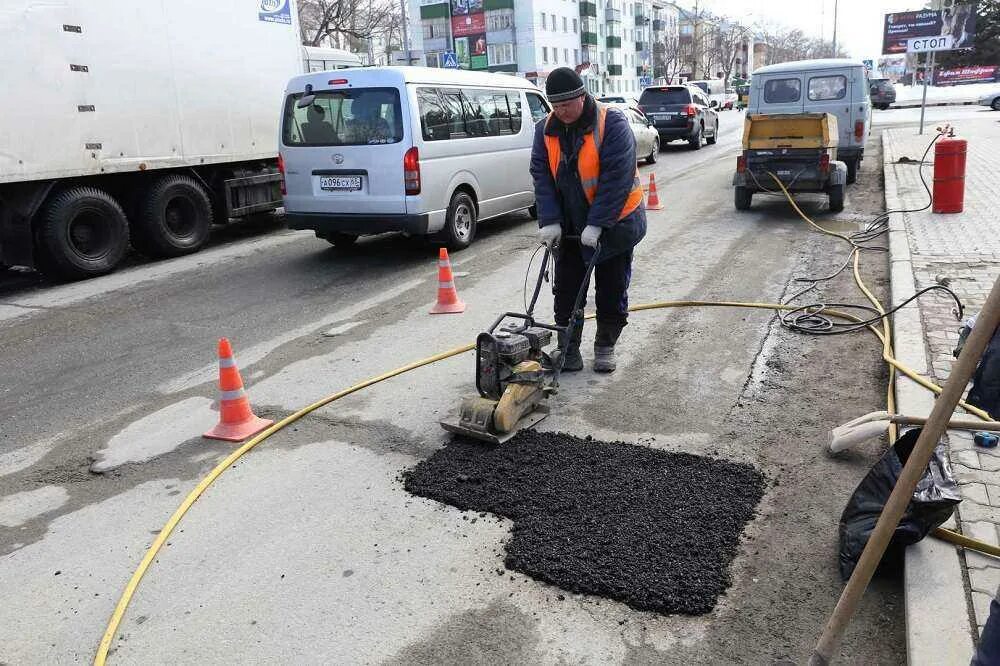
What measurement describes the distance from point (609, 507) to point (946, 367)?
2744mm

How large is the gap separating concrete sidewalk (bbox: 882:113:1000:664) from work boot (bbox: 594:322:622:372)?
70.8 inches

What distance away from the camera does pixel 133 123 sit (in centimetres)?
973

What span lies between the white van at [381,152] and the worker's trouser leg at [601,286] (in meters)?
3.85

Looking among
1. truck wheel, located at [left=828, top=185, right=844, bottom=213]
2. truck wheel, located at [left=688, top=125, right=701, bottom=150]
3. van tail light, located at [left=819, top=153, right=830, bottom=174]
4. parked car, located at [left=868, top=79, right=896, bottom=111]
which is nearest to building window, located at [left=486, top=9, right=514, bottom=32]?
parked car, located at [left=868, top=79, right=896, bottom=111]

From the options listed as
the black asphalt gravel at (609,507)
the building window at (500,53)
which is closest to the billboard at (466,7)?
the building window at (500,53)

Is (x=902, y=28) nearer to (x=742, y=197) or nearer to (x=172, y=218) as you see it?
(x=742, y=197)

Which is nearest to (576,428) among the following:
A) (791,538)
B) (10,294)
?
(791,538)

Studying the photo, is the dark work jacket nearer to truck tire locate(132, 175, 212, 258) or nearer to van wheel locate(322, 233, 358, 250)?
van wheel locate(322, 233, 358, 250)

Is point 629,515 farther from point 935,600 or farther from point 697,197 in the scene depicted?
point 697,197

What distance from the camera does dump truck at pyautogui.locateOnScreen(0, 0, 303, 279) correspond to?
8.61m

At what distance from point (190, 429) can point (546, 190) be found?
2.70m

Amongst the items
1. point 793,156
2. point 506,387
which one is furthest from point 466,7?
point 506,387

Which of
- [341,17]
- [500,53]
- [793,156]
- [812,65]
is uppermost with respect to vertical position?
[500,53]

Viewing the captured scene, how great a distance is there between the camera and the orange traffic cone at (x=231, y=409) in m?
4.66
